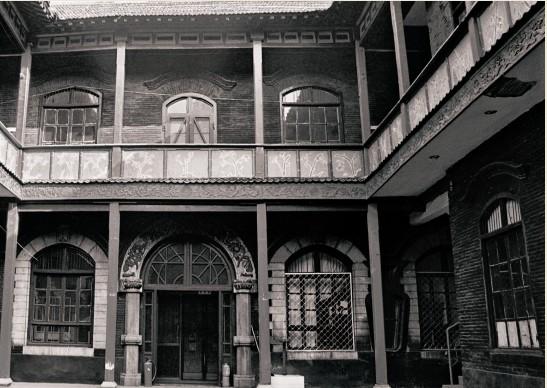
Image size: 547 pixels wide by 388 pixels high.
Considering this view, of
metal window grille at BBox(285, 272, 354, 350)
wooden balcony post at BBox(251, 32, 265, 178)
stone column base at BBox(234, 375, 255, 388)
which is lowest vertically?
stone column base at BBox(234, 375, 255, 388)

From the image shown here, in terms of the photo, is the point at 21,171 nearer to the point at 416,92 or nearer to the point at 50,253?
the point at 50,253

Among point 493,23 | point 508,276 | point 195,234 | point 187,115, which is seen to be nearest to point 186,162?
point 195,234

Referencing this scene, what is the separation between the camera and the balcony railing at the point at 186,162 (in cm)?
1273

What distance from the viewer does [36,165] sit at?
42.1ft

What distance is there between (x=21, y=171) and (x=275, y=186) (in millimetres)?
5476

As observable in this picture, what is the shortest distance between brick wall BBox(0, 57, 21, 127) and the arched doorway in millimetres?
4815

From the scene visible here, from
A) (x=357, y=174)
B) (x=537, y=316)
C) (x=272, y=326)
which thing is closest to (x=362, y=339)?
(x=272, y=326)

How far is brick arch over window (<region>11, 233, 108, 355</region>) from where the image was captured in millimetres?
13261

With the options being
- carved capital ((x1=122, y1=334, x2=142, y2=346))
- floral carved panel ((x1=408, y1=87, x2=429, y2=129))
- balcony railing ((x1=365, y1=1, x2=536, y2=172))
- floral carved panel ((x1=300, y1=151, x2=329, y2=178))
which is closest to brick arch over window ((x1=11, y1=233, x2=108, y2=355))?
carved capital ((x1=122, y1=334, x2=142, y2=346))

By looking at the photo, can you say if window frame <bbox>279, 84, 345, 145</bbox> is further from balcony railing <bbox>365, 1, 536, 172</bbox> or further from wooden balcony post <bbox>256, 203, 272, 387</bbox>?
wooden balcony post <bbox>256, 203, 272, 387</bbox>

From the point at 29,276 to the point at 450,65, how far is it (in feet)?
33.5

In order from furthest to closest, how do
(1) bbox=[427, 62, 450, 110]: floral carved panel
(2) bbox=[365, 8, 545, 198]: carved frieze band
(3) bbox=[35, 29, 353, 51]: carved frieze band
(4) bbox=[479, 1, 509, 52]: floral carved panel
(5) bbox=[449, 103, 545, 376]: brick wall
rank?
1. (3) bbox=[35, 29, 353, 51]: carved frieze band
2. (1) bbox=[427, 62, 450, 110]: floral carved panel
3. (5) bbox=[449, 103, 545, 376]: brick wall
4. (4) bbox=[479, 1, 509, 52]: floral carved panel
5. (2) bbox=[365, 8, 545, 198]: carved frieze band

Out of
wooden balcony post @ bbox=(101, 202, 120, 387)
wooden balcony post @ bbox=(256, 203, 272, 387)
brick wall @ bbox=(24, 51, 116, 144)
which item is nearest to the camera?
wooden balcony post @ bbox=(101, 202, 120, 387)

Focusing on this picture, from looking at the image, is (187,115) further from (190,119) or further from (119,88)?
(119,88)
